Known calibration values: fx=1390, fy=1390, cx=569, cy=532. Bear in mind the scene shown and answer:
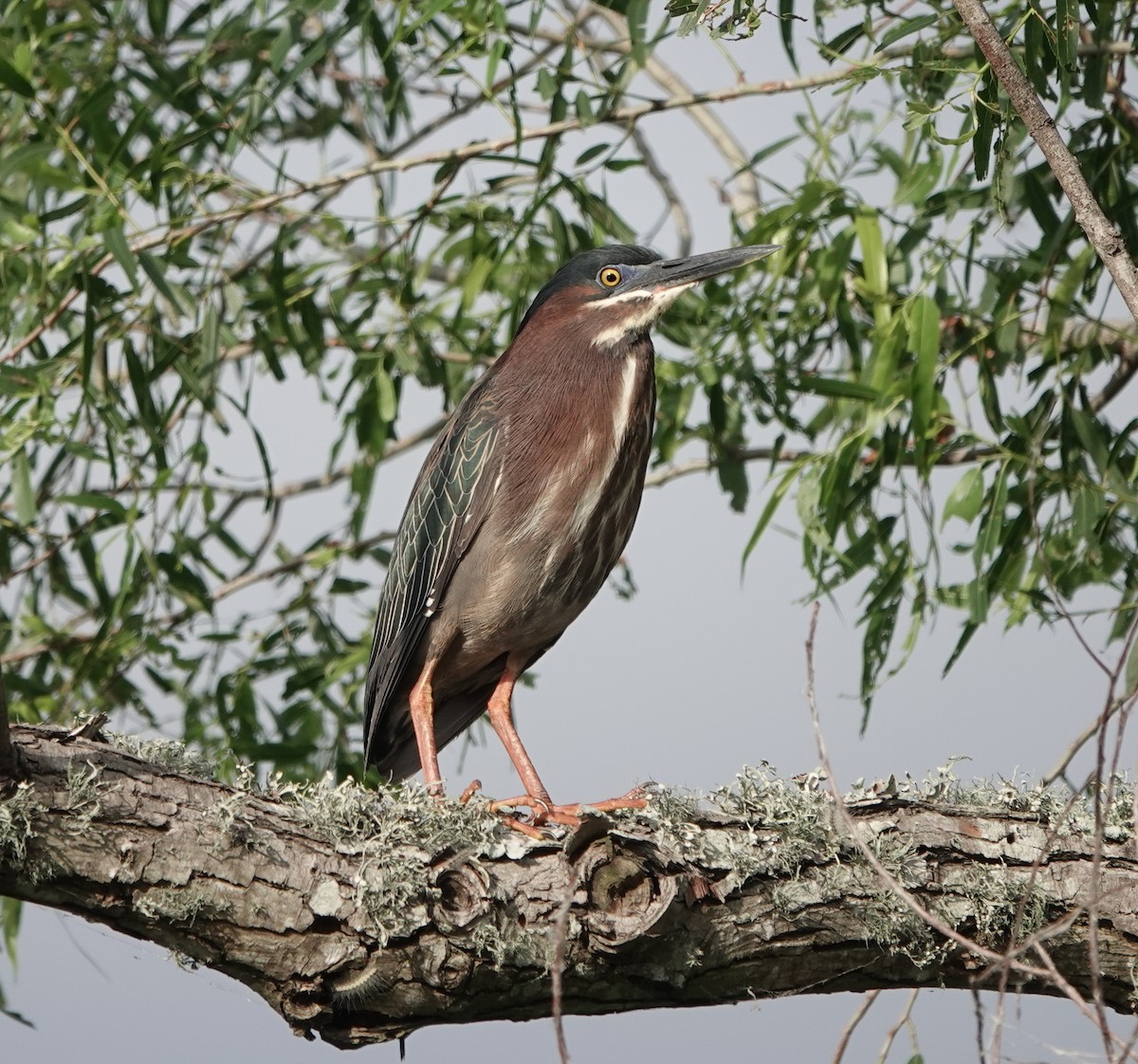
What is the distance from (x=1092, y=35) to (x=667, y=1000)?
2.49 m

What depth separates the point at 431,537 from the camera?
3.86 meters

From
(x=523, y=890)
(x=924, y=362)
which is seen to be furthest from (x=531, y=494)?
(x=523, y=890)

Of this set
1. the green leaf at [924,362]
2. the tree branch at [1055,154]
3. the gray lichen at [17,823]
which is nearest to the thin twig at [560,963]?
the gray lichen at [17,823]

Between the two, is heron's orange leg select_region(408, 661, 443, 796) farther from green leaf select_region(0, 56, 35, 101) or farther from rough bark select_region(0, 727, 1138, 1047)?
green leaf select_region(0, 56, 35, 101)

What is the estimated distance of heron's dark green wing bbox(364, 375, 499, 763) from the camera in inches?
146

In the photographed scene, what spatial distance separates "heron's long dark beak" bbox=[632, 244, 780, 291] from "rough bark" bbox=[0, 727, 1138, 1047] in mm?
1644

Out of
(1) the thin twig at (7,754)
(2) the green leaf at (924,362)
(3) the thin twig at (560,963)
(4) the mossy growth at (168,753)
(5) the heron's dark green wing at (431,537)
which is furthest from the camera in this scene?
(5) the heron's dark green wing at (431,537)

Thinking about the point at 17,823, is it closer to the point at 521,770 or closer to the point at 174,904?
the point at 174,904

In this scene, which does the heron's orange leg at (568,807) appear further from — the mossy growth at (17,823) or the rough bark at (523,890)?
the mossy growth at (17,823)

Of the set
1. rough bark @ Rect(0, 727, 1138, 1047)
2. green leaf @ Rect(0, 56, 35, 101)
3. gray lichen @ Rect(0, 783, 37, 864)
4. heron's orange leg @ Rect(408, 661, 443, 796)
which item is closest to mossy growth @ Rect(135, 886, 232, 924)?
rough bark @ Rect(0, 727, 1138, 1047)

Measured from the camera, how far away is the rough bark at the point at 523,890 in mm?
2197

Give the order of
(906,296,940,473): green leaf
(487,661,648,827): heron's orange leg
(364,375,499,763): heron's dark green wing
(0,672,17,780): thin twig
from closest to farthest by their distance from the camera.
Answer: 1. (0,672,17,780): thin twig
2. (487,661,648,827): heron's orange leg
3. (906,296,940,473): green leaf
4. (364,375,499,763): heron's dark green wing

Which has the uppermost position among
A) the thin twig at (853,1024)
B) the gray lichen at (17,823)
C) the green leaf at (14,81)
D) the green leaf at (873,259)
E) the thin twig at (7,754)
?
the green leaf at (14,81)

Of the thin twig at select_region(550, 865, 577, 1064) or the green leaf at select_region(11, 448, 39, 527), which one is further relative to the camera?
the green leaf at select_region(11, 448, 39, 527)
